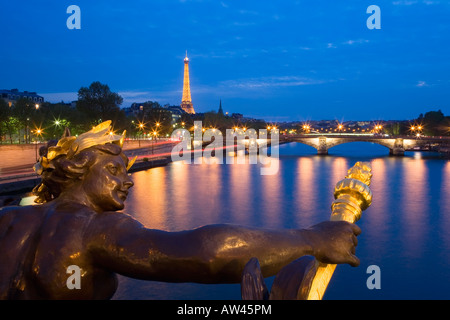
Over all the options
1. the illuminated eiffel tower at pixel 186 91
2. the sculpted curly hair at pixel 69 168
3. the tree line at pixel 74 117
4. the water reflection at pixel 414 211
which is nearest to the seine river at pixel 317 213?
the water reflection at pixel 414 211

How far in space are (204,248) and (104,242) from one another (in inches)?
13.3

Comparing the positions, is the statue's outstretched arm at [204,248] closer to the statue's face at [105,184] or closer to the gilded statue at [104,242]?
the gilded statue at [104,242]

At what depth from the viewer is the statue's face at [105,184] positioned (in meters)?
1.48

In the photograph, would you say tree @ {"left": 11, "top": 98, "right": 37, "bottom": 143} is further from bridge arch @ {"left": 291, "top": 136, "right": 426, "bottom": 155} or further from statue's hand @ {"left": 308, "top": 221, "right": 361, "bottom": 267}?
statue's hand @ {"left": 308, "top": 221, "right": 361, "bottom": 267}

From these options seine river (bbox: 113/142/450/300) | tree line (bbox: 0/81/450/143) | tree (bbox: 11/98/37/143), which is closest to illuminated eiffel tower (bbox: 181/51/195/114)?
tree line (bbox: 0/81/450/143)

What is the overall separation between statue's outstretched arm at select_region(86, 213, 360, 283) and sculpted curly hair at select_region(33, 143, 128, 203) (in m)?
0.25

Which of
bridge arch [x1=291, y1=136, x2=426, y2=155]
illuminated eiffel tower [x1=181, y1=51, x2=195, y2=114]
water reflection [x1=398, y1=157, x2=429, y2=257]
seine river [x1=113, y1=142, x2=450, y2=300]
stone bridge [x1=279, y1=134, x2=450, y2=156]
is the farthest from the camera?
illuminated eiffel tower [x1=181, y1=51, x2=195, y2=114]

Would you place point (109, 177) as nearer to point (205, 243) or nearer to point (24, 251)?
point (24, 251)

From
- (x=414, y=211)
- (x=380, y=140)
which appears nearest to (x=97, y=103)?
(x=414, y=211)

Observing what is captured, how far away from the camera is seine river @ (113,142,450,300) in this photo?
1096cm

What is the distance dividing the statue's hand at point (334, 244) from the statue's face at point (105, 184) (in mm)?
706

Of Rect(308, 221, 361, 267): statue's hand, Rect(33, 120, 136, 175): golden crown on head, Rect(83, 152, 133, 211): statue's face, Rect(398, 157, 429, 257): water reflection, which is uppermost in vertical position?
Rect(33, 120, 136, 175): golden crown on head
